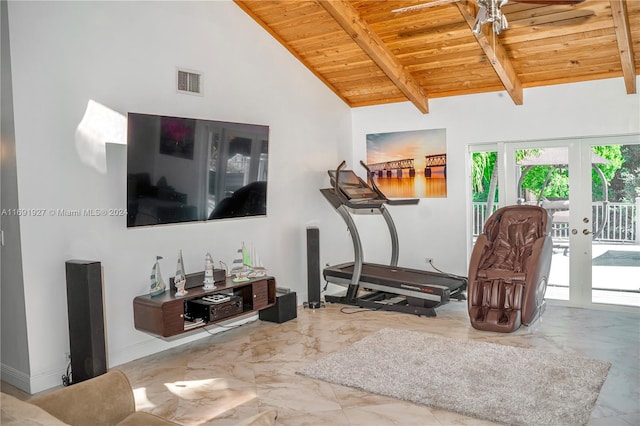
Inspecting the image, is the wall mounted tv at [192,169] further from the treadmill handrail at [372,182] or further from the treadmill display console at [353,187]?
the treadmill handrail at [372,182]

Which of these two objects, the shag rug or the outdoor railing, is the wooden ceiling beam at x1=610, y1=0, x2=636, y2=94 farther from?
the shag rug

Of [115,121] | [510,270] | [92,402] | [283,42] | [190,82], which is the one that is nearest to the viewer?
[92,402]

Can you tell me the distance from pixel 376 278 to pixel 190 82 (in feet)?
9.80

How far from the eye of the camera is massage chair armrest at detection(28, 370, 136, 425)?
6.89 feet

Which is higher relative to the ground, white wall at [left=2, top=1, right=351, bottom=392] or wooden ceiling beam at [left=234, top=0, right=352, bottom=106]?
wooden ceiling beam at [left=234, top=0, right=352, bottom=106]

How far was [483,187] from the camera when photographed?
265 inches

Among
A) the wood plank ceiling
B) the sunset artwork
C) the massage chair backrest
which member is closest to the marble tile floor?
the massage chair backrest

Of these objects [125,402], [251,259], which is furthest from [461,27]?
[125,402]

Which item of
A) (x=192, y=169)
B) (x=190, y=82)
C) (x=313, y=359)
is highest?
(x=190, y=82)

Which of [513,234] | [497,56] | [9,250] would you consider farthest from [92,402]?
[497,56]

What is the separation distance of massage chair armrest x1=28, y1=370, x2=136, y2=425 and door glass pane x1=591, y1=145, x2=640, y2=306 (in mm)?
→ 5498

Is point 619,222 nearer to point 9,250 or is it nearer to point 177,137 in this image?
point 177,137

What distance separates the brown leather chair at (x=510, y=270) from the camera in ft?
16.8

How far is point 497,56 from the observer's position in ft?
17.5
